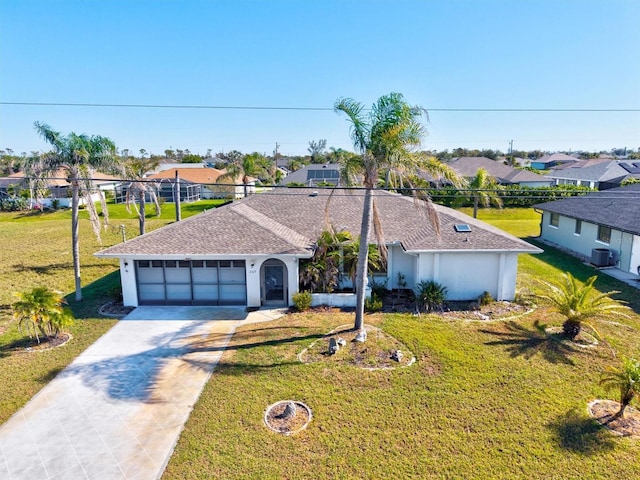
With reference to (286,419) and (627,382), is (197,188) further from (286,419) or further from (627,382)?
(627,382)

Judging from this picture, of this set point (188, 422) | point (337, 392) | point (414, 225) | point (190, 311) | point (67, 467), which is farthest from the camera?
point (414, 225)

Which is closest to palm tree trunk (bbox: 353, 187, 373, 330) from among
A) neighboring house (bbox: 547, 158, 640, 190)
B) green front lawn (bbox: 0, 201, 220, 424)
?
green front lawn (bbox: 0, 201, 220, 424)

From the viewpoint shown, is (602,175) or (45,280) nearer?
(45,280)

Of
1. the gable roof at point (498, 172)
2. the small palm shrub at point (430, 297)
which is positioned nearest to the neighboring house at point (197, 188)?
the gable roof at point (498, 172)

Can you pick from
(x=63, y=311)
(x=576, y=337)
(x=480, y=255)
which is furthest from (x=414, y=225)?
(x=63, y=311)

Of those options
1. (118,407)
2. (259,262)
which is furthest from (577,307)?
(118,407)

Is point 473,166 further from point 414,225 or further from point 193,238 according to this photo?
point 193,238
